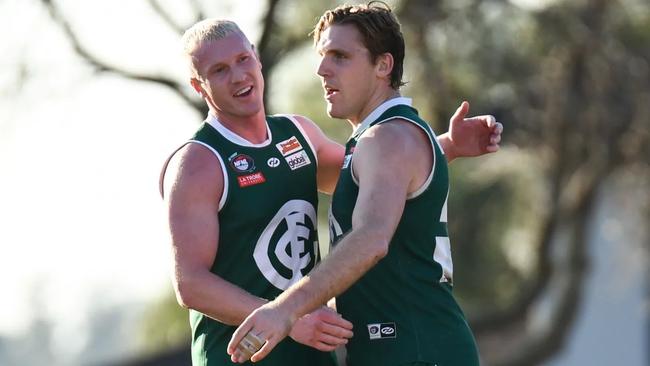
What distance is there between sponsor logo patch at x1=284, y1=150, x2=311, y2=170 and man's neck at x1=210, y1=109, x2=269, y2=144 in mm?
144

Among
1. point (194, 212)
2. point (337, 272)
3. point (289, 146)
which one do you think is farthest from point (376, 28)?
point (337, 272)

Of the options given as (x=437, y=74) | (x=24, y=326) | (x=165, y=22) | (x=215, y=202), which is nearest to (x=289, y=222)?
(x=215, y=202)

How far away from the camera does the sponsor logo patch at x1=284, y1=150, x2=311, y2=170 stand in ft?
22.2

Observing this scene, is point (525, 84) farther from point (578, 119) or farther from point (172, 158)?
point (172, 158)

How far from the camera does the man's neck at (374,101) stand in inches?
257

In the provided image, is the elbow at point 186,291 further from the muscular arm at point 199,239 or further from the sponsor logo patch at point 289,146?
the sponsor logo patch at point 289,146

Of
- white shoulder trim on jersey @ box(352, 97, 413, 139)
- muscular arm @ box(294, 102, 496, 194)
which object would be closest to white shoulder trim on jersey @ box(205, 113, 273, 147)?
muscular arm @ box(294, 102, 496, 194)

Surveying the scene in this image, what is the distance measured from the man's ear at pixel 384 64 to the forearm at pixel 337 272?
0.93 meters

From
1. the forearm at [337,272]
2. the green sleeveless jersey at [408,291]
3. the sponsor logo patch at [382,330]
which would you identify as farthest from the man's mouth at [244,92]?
the sponsor logo patch at [382,330]

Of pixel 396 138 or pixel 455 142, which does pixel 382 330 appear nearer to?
pixel 396 138

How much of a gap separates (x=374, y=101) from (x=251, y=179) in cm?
62

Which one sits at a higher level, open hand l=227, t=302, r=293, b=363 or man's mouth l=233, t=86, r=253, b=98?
man's mouth l=233, t=86, r=253, b=98

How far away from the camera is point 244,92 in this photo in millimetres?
6641

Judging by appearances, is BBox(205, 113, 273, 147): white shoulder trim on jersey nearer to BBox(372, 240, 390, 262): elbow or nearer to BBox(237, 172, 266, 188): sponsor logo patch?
BBox(237, 172, 266, 188): sponsor logo patch
